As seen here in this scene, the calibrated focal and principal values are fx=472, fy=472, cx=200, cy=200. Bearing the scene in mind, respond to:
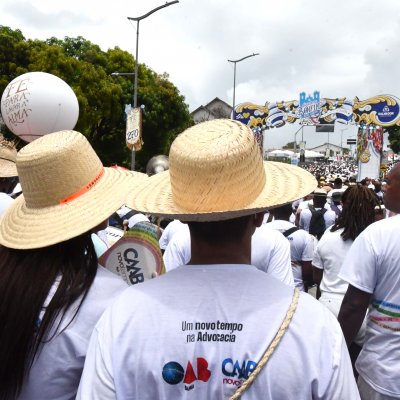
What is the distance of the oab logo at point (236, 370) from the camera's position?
115cm

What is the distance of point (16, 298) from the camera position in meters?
1.42

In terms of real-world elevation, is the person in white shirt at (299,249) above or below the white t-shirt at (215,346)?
below

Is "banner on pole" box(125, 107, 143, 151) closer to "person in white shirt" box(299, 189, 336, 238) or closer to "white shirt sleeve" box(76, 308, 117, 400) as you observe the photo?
"person in white shirt" box(299, 189, 336, 238)

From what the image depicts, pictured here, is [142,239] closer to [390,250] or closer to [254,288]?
[254,288]

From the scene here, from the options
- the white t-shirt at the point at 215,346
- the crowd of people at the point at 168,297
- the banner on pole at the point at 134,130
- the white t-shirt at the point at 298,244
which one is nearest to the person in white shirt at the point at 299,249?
the white t-shirt at the point at 298,244

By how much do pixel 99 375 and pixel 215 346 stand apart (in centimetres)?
31

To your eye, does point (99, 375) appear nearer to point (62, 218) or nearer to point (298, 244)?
point (62, 218)

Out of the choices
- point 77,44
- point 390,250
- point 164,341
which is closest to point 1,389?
point 164,341

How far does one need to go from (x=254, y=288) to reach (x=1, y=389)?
0.84m

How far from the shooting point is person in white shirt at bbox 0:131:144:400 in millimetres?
1417

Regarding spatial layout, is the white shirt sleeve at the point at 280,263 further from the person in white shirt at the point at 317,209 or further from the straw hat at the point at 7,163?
the person in white shirt at the point at 317,209

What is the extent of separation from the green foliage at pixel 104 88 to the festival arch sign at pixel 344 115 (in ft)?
26.2

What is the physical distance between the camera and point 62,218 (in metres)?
1.56

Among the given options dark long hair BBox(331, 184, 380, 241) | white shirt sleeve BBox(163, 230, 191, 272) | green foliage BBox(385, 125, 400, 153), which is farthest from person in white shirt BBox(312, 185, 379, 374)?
green foliage BBox(385, 125, 400, 153)
